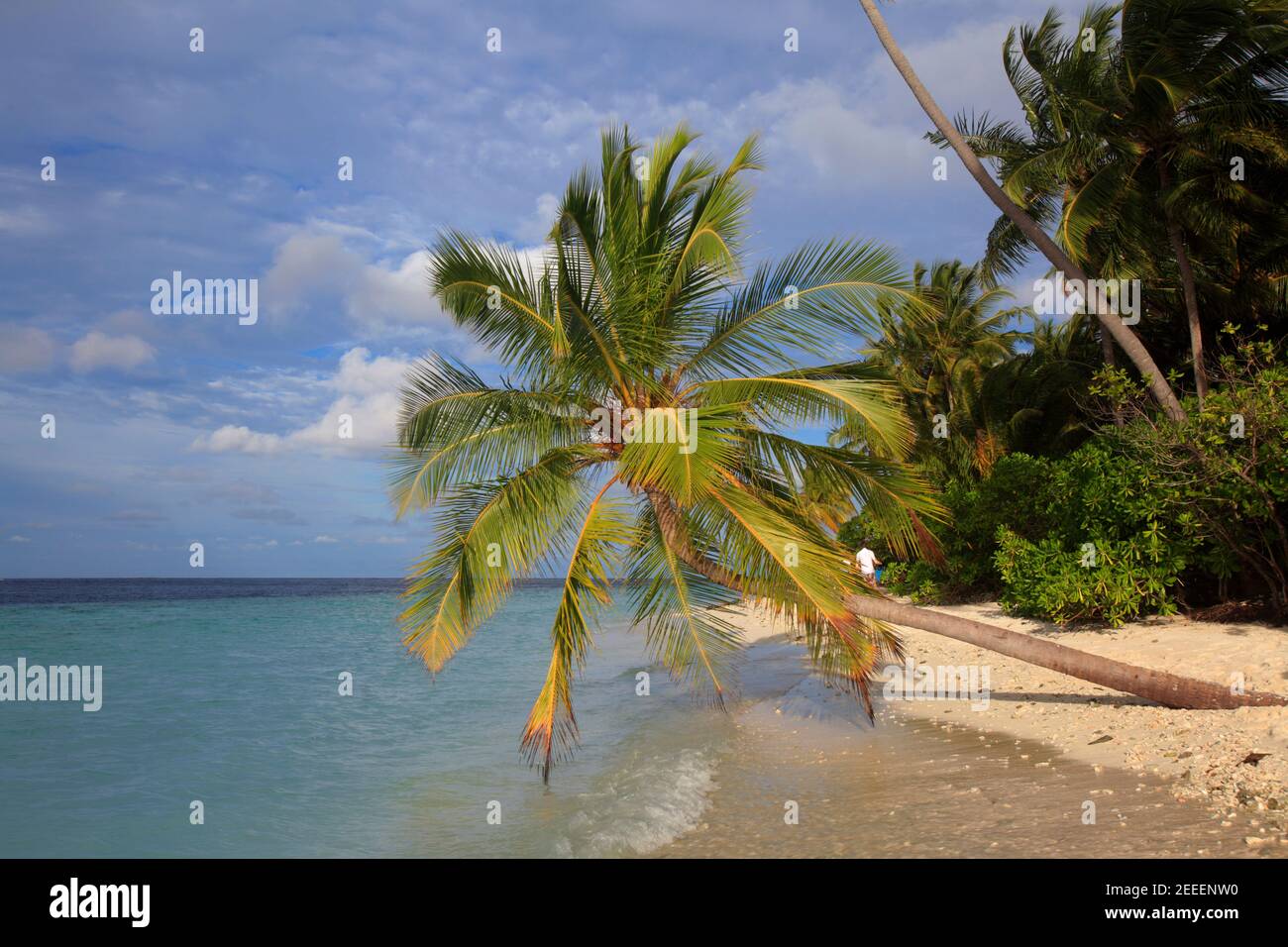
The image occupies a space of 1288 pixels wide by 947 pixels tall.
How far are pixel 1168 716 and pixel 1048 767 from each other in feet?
4.99

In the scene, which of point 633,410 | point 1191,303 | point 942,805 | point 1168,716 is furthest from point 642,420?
point 1191,303

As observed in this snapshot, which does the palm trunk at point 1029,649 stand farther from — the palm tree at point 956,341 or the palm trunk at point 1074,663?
the palm tree at point 956,341

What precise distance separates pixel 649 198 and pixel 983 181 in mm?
5303

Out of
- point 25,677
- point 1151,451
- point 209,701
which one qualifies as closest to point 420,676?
point 209,701

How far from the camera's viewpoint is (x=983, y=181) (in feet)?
34.4

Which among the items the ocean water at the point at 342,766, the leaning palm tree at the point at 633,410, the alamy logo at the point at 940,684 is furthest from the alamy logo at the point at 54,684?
the alamy logo at the point at 940,684

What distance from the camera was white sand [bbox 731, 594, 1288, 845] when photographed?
565 cm

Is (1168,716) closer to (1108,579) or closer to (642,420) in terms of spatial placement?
(1108,579)

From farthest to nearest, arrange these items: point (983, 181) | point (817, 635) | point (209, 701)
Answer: point (209, 701), point (983, 181), point (817, 635)

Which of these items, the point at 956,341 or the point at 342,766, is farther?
the point at 956,341

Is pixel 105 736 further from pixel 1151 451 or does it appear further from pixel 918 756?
pixel 1151 451

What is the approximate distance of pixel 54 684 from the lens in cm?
1758
